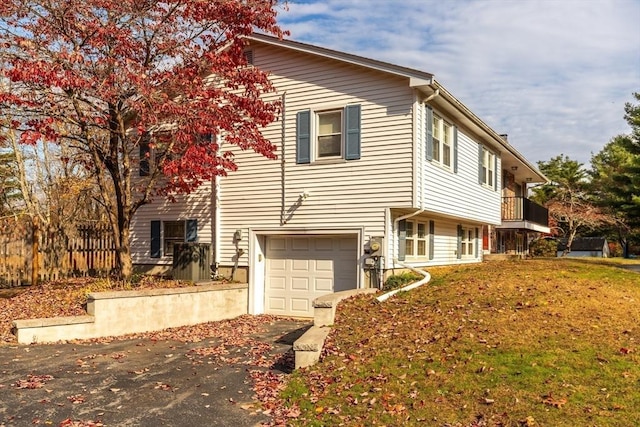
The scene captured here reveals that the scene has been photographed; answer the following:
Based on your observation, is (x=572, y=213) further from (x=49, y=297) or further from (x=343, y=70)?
(x=49, y=297)

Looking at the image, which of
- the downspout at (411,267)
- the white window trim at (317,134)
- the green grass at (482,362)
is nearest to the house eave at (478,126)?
the downspout at (411,267)

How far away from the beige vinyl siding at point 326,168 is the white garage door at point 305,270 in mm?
653

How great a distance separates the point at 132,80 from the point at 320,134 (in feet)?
15.7

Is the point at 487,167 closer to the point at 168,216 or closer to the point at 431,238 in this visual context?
the point at 431,238

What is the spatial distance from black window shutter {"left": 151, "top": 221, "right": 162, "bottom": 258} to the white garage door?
3.44 metres

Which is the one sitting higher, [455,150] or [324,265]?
[455,150]

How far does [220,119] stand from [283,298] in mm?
5115

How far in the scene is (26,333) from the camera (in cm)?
965

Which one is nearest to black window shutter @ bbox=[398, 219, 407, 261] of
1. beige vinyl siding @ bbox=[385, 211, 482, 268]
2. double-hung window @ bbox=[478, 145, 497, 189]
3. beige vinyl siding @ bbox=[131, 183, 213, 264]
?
beige vinyl siding @ bbox=[385, 211, 482, 268]

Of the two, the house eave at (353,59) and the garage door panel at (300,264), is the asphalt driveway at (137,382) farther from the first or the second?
the house eave at (353,59)

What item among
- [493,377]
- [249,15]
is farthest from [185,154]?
[493,377]

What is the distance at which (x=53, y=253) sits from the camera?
50.8ft

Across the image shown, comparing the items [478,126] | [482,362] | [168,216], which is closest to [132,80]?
[168,216]

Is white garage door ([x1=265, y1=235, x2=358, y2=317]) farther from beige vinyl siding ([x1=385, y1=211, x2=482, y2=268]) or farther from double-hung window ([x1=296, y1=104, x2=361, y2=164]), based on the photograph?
double-hung window ([x1=296, y1=104, x2=361, y2=164])
